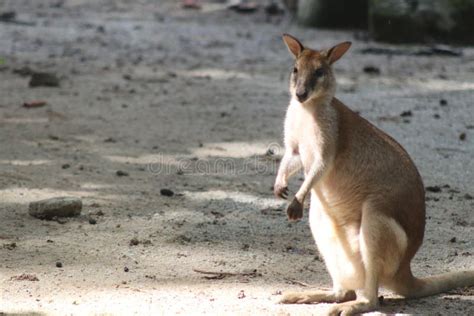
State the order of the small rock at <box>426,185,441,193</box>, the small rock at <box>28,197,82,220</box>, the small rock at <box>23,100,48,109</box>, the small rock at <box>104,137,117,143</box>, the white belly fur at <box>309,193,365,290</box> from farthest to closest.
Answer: the small rock at <box>23,100,48,109</box>, the small rock at <box>104,137,117,143</box>, the small rock at <box>426,185,441,193</box>, the small rock at <box>28,197,82,220</box>, the white belly fur at <box>309,193,365,290</box>

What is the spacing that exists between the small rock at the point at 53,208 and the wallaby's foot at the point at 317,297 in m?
1.68

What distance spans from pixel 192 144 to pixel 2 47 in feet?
16.8

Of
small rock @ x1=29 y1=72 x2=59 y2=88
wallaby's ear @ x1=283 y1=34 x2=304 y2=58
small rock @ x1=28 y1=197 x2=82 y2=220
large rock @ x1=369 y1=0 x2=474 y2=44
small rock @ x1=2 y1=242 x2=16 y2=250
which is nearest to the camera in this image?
wallaby's ear @ x1=283 y1=34 x2=304 y2=58

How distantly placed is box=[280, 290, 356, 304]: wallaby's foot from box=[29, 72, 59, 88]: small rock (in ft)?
18.8

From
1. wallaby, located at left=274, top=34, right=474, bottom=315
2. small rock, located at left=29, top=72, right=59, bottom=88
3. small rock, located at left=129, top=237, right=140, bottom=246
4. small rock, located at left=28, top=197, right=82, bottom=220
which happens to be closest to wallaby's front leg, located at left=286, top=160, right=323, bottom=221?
wallaby, located at left=274, top=34, right=474, bottom=315

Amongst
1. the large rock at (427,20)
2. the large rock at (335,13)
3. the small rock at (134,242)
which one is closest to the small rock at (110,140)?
the small rock at (134,242)

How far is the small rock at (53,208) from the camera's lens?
511 cm

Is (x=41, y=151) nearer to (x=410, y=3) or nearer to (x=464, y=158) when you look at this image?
(x=464, y=158)

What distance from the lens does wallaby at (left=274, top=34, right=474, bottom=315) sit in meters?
3.80

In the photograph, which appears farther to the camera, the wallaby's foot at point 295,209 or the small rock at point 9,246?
the small rock at point 9,246

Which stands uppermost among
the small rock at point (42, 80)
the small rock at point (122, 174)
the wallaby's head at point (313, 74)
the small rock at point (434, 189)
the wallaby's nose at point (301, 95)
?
the wallaby's head at point (313, 74)

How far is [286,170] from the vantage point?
429 centimetres

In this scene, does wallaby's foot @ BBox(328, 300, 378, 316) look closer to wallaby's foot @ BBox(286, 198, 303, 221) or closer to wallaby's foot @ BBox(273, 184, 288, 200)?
wallaby's foot @ BBox(286, 198, 303, 221)

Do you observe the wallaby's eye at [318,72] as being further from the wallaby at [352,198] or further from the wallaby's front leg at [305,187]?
the wallaby's front leg at [305,187]
